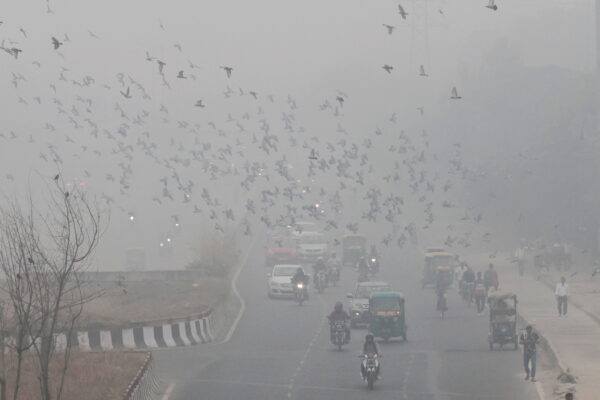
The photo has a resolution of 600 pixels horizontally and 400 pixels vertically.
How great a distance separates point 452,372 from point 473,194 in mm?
69302

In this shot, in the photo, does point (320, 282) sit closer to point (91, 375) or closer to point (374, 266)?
point (374, 266)

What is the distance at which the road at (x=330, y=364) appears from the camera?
32.4 meters

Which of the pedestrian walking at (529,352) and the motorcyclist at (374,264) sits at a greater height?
the motorcyclist at (374,264)

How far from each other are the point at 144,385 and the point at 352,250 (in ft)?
174

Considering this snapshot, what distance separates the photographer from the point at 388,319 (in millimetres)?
44375

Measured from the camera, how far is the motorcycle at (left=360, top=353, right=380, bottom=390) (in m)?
32.7

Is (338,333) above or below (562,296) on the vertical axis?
below

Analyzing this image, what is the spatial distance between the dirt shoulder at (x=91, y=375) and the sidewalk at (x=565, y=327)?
31.7ft

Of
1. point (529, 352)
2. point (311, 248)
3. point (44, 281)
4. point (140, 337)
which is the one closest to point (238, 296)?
point (311, 248)

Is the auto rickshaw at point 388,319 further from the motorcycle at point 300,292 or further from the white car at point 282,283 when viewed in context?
the white car at point 282,283

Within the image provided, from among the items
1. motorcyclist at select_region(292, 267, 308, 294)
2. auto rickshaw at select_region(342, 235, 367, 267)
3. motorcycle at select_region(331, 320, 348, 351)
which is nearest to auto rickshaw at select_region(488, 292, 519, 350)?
motorcycle at select_region(331, 320, 348, 351)

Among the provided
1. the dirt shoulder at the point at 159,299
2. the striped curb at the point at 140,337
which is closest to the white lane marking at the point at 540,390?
the striped curb at the point at 140,337

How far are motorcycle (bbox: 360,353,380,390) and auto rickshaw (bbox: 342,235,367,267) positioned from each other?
47.8 m

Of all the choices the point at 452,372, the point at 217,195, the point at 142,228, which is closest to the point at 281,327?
the point at 452,372
